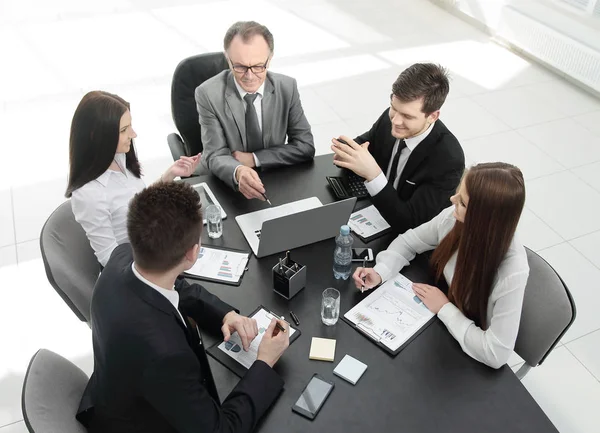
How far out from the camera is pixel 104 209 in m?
2.18

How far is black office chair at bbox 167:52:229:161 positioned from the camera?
3.03 meters

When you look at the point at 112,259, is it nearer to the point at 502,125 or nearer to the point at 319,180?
the point at 319,180

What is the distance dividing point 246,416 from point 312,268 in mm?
731

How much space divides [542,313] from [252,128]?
1.71m

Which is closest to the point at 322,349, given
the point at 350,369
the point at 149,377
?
the point at 350,369

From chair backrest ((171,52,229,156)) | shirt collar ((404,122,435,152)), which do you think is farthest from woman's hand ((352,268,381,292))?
chair backrest ((171,52,229,156))

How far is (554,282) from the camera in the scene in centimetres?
199

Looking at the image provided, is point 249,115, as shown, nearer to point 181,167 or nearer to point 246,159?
point 246,159

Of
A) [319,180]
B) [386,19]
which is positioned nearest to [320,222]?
[319,180]

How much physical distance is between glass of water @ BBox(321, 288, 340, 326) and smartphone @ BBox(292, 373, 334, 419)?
237 millimetres

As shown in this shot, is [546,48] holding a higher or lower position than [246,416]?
lower

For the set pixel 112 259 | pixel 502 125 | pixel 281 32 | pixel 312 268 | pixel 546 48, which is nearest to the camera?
pixel 112 259

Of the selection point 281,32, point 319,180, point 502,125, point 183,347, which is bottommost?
point 502,125

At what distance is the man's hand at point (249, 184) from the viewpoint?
2.44 m
